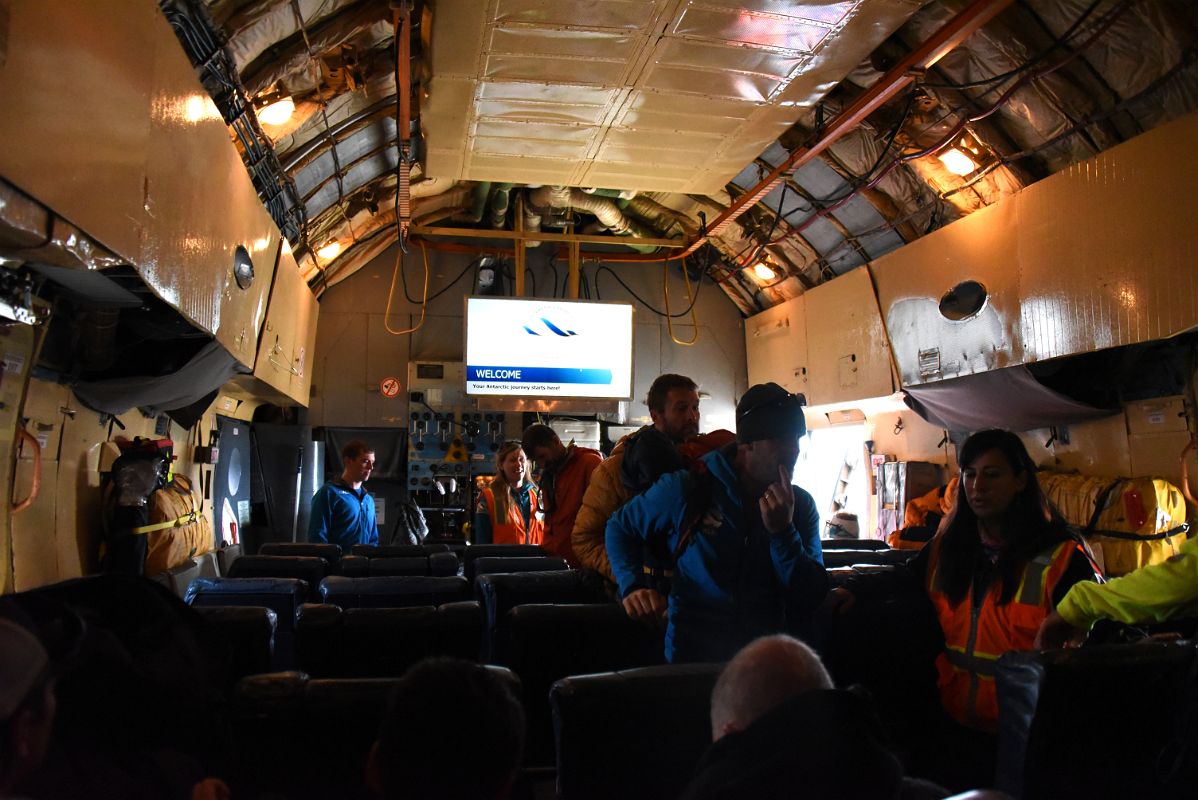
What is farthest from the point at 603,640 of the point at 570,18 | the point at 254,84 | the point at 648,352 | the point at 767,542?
the point at 648,352

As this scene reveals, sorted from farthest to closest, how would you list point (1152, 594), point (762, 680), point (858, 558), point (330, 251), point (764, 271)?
point (764, 271) < point (330, 251) < point (858, 558) < point (1152, 594) < point (762, 680)

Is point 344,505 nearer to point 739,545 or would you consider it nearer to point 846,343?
point 739,545

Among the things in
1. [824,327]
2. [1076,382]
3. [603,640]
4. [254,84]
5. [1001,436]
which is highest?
[254,84]

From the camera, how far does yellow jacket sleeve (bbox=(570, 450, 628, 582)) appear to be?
2.96 metres

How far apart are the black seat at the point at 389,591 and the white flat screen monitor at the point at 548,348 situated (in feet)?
12.7

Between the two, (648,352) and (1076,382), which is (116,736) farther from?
(648,352)

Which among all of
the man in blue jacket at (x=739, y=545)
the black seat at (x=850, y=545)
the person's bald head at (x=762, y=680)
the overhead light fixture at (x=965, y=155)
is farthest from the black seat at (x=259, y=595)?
the overhead light fixture at (x=965, y=155)

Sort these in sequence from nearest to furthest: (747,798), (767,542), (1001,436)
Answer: (747,798) < (767,542) < (1001,436)

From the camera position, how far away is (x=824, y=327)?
773 centimetres

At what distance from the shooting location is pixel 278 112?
459 centimetres

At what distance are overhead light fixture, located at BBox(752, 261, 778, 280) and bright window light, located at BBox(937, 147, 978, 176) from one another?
2959mm

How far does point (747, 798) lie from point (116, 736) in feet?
3.30

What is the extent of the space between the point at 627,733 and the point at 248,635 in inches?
45.8

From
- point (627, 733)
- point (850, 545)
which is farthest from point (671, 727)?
point (850, 545)
